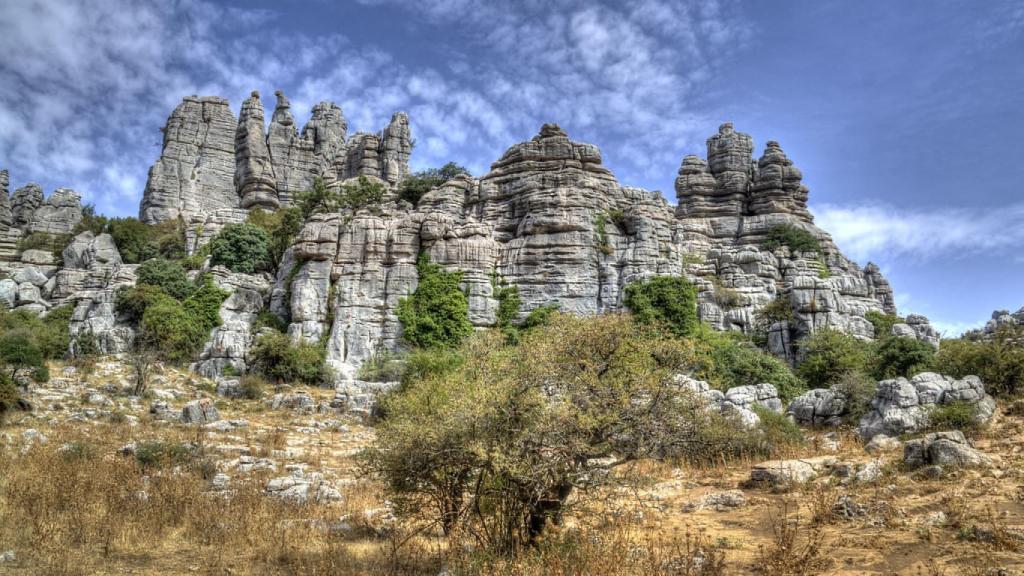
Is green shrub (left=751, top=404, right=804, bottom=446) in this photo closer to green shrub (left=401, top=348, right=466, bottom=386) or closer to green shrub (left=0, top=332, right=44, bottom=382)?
green shrub (left=401, top=348, right=466, bottom=386)

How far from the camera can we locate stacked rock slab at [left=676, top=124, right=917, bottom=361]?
36.7 meters

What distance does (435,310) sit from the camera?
36.2 metres

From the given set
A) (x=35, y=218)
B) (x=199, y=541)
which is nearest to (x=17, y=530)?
(x=199, y=541)

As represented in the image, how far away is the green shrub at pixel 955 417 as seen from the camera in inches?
637

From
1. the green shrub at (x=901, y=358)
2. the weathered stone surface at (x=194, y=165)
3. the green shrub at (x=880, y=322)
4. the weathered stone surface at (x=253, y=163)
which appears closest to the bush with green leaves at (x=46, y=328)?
the weathered stone surface at (x=194, y=165)

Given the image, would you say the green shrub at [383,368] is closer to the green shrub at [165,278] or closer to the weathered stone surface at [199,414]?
the weathered stone surface at [199,414]

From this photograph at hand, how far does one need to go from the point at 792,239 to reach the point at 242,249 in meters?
42.5

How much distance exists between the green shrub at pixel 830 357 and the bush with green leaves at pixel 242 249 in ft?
122

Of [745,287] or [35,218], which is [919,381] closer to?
[745,287]

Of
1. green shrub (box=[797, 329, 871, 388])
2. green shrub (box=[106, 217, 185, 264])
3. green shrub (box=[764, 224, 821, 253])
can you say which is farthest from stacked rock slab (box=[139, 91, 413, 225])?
green shrub (box=[797, 329, 871, 388])

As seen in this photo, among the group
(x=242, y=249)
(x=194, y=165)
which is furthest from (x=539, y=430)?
(x=194, y=165)

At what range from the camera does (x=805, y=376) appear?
31531mm

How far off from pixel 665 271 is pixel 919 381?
19732 millimetres

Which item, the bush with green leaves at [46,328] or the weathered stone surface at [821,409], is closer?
the weathered stone surface at [821,409]
